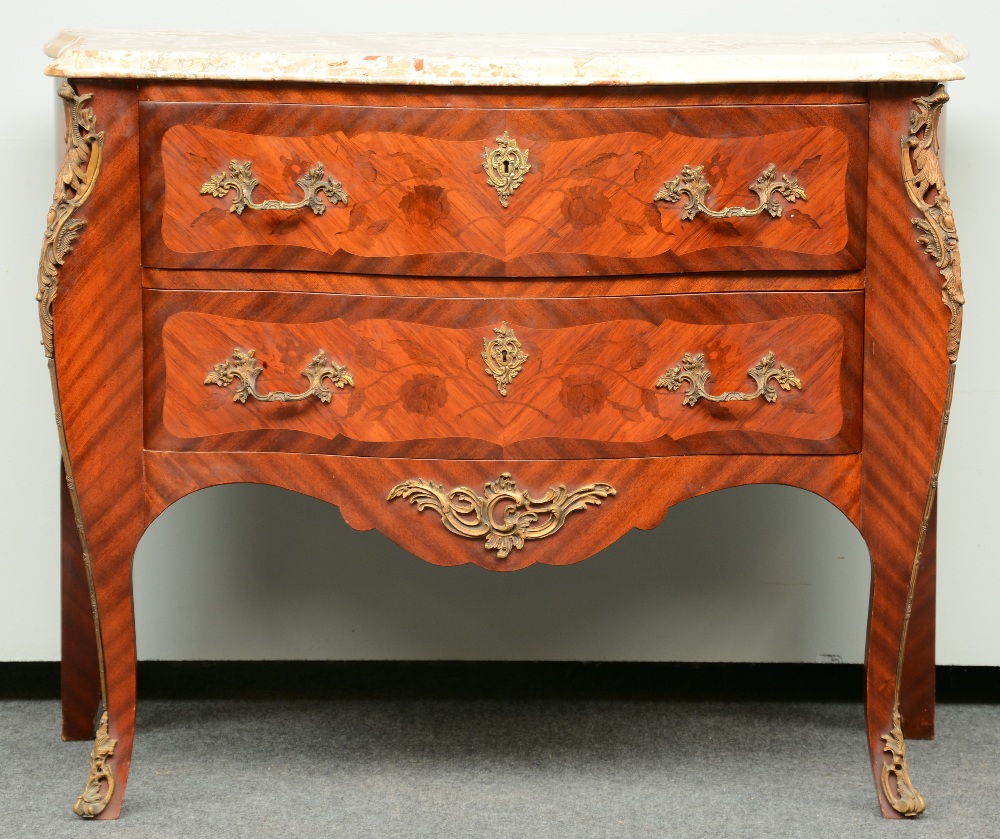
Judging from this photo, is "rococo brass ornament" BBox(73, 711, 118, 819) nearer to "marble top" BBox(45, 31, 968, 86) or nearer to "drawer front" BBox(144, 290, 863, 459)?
"drawer front" BBox(144, 290, 863, 459)

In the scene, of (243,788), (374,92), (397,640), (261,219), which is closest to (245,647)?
(397,640)

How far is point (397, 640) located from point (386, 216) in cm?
97

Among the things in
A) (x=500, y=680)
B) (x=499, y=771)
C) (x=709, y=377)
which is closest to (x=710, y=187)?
(x=709, y=377)

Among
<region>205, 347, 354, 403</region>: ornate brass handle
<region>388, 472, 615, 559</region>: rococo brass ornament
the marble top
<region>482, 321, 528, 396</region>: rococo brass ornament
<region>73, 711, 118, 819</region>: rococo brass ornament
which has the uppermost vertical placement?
the marble top

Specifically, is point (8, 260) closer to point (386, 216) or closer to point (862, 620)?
point (386, 216)

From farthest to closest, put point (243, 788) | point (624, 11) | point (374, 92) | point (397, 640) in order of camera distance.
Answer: point (397, 640) → point (624, 11) → point (243, 788) → point (374, 92)

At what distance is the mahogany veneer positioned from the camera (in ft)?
5.00

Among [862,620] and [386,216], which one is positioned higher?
[386,216]

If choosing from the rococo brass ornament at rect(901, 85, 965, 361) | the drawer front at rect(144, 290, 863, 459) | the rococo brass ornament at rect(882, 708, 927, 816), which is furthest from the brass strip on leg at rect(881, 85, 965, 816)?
the rococo brass ornament at rect(882, 708, 927, 816)

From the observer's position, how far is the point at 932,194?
154 cm

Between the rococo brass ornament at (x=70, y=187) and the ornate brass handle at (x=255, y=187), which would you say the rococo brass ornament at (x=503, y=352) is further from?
the rococo brass ornament at (x=70, y=187)

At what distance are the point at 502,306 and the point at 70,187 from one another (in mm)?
550

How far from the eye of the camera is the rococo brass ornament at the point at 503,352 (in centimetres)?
155

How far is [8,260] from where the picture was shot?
2131 mm
